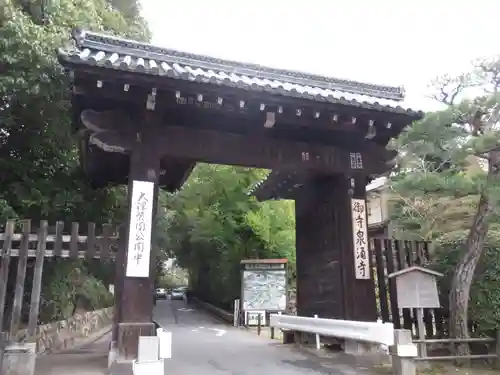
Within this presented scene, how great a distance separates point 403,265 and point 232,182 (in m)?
11.2

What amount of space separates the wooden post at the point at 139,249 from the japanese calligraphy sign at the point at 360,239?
12.2ft

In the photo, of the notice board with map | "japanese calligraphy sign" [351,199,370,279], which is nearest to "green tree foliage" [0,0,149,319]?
"japanese calligraphy sign" [351,199,370,279]

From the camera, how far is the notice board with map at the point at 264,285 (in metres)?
16.7

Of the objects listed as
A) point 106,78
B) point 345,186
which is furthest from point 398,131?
point 106,78

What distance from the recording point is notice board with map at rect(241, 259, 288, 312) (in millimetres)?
16703

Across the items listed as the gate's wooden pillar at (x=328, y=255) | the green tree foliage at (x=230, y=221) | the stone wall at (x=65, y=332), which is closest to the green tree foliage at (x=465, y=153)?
the gate's wooden pillar at (x=328, y=255)

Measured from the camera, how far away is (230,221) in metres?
18.3

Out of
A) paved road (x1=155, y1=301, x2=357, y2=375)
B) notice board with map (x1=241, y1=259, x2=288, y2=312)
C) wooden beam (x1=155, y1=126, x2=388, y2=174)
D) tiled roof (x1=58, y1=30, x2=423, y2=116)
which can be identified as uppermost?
tiled roof (x1=58, y1=30, x2=423, y2=116)

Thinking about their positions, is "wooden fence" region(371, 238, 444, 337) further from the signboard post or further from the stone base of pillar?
the signboard post

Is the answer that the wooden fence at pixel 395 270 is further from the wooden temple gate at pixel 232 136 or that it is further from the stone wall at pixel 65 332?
the stone wall at pixel 65 332

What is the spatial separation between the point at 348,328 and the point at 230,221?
37.3 ft

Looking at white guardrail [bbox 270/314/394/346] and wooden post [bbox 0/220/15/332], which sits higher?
wooden post [bbox 0/220/15/332]

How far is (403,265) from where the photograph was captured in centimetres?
894

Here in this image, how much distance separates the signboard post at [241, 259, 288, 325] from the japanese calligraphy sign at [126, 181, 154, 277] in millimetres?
10603
